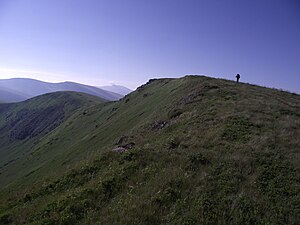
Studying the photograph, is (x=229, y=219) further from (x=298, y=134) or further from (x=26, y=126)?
(x=26, y=126)

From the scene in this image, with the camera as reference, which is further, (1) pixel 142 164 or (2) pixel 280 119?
(2) pixel 280 119

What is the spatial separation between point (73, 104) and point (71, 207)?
186879 millimetres

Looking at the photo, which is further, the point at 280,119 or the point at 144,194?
the point at 280,119

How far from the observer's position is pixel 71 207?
1344 cm

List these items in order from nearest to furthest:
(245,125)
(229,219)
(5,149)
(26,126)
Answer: (229,219) → (245,125) → (5,149) → (26,126)

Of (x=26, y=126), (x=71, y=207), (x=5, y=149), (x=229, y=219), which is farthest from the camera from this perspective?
(x=26, y=126)

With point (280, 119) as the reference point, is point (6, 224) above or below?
below

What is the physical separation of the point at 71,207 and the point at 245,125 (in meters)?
15.1

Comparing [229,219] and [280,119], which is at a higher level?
[280,119]

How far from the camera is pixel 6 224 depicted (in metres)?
14.1

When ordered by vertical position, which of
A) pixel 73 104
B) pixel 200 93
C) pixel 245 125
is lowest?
pixel 73 104

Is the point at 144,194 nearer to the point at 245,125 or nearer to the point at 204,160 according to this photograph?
the point at 204,160

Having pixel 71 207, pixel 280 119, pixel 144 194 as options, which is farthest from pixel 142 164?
pixel 280 119

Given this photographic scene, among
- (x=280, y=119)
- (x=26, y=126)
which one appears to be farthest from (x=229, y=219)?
(x=26, y=126)
